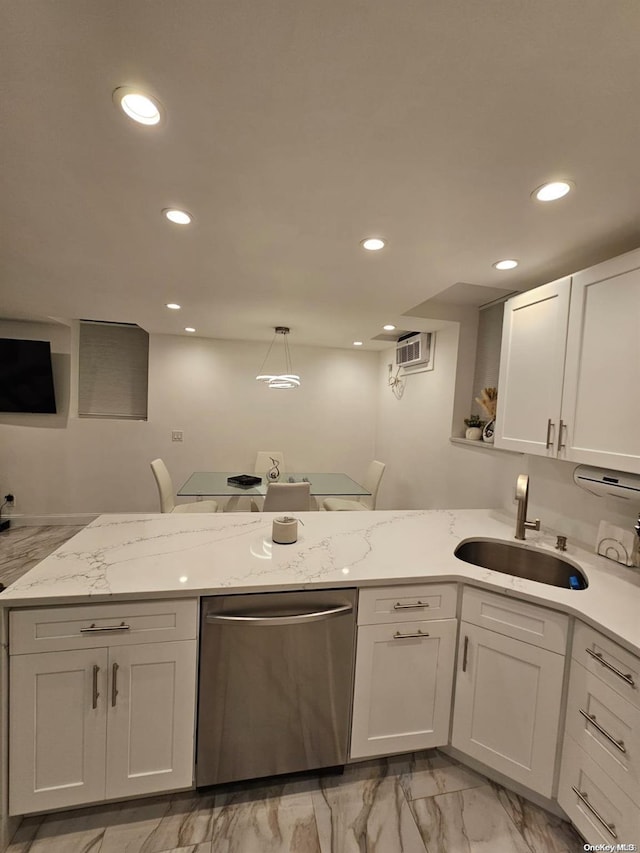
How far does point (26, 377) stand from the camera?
4086 millimetres

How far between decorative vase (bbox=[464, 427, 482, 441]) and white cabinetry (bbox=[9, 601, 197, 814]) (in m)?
2.39

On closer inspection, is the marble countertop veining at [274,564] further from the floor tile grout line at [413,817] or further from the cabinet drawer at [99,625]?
the floor tile grout line at [413,817]

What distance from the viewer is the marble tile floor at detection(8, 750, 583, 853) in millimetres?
1281

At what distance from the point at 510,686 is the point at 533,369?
1464 millimetres

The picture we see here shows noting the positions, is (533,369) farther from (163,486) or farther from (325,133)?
(163,486)

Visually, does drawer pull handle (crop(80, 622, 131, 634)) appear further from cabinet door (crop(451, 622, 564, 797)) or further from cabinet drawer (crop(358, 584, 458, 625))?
cabinet door (crop(451, 622, 564, 797))

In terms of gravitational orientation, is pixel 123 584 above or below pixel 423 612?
above

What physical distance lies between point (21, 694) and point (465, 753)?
177cm

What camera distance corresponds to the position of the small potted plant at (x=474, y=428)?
9.44ft

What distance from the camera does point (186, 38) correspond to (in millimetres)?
813

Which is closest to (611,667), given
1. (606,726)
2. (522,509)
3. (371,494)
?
(606,726)

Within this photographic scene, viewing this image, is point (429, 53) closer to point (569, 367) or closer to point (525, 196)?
point (525, 196)

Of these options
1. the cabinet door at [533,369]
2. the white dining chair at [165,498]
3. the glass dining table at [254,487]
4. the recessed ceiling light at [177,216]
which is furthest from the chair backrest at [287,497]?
the recessed ceiling light at [177,216]

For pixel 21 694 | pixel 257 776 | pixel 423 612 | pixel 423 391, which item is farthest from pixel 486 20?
pixel 423 391
